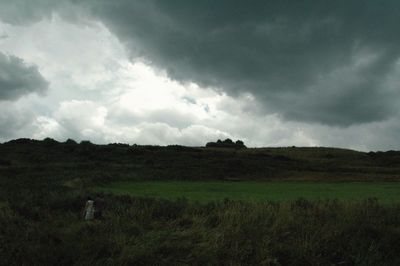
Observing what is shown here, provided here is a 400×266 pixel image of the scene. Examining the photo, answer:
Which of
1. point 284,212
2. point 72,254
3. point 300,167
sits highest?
point 300,167

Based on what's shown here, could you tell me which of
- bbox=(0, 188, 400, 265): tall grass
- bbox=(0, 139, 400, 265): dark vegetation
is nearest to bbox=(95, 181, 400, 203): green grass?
bbox=(0, 139, 400, 265): dark vegetation

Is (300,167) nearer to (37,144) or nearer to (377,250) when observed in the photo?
(37,144)

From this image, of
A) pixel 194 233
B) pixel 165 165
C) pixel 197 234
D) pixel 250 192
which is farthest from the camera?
pixel 165 165

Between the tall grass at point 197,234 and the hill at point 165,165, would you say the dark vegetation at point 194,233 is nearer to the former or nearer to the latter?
the tall grass at point 197,234

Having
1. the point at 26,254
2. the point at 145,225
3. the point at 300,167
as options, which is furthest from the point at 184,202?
the point at 300,167

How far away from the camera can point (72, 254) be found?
12727mm

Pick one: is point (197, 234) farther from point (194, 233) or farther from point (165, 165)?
point (165, 165)

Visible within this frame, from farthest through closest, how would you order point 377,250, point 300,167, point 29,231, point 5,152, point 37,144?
point 37,144, point 5,152, point 300,167, point 377,250, point 29,231

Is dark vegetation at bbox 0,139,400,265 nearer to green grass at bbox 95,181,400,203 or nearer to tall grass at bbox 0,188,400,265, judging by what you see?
tall grass at bbox 0,188,400,265

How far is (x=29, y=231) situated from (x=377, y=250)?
10.8 metres

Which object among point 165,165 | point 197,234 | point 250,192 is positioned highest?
point 165,165

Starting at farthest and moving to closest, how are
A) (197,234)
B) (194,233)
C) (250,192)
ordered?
(250,192), (194,233), (197,234)

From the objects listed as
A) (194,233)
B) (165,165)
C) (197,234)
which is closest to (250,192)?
(194,233)

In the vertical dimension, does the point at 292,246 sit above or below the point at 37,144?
below
